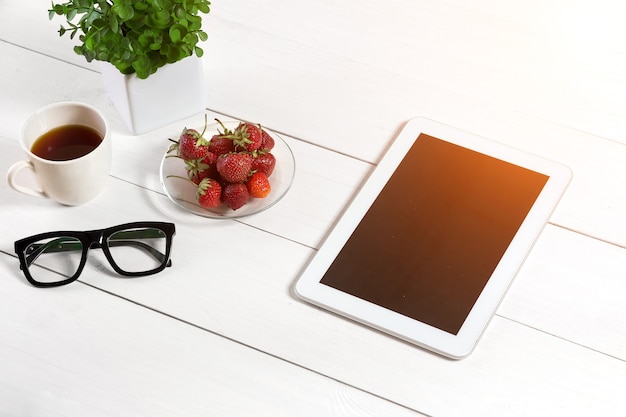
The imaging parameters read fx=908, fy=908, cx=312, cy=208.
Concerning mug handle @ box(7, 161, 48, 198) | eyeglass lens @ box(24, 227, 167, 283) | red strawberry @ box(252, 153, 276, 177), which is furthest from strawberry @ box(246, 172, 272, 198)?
mug handle @ box(7, 161, 48, 198)

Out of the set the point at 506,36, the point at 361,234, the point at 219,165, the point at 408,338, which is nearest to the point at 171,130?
the point at 219,165

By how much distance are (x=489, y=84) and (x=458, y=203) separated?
0.27 metres

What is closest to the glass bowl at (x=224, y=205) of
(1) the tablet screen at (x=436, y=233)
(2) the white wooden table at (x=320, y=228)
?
(2) the white wooden table at (x=320, y=228)

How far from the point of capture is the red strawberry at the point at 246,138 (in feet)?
3.65

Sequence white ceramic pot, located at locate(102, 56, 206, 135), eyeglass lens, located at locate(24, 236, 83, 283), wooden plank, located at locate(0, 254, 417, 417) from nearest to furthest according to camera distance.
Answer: wooden plank, located at locate(0, 254, 417, 417), eyeglass lens, located at locate(24, 236, 83, 283), white ceramic pot, located at locate(102, 56, 206, 135)

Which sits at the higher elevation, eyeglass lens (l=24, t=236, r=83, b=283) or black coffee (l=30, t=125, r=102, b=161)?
black coffee (l=30, t=125, r=102, b=161)

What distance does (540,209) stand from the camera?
3.82ft

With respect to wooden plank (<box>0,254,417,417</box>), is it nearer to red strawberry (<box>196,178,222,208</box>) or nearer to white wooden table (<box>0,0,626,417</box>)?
white wooden table (<box>0,0,626,417</box>)

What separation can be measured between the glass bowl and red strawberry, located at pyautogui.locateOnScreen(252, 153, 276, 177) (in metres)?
0.03

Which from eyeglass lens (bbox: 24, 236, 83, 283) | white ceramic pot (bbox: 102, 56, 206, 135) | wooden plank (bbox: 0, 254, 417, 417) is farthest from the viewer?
white ceramic pot (bbox: 102, 56, 206, 135)

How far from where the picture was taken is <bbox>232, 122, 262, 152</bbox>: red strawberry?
1.11m

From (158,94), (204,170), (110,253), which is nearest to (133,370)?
(110,253)

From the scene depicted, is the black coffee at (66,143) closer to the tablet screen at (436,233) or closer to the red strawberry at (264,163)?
the red strawberry at (264,163)

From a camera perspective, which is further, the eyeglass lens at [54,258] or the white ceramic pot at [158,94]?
the white ceramic pot at [158,94]
